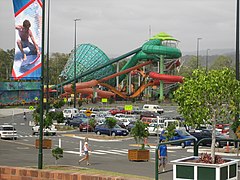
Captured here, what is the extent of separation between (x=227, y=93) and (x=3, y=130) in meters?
33.0

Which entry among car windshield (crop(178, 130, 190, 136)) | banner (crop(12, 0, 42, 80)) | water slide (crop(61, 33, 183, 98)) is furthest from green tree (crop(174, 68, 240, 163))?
water slide (crop(61, 33, 183, 98))

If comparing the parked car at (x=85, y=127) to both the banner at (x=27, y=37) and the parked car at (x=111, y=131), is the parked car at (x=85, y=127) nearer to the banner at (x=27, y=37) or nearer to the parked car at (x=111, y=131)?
the parked car at (x=111, y=131)

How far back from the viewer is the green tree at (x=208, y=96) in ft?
45.4

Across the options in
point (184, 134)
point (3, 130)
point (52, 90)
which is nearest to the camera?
point (184, 134)

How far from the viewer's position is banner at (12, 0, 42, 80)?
63.7 feet

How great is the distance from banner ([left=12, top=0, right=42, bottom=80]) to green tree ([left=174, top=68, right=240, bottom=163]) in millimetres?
6867

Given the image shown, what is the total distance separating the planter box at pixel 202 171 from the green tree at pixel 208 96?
1.68 metres

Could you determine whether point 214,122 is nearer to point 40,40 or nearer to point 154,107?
point 40,40

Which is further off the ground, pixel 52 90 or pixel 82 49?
pixel 82 49

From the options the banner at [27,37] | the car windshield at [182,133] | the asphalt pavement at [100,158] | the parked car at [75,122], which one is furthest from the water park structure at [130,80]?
the banner at [27,37]

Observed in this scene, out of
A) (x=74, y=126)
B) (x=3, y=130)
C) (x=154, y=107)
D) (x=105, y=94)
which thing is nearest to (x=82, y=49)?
(x=105, y=94)

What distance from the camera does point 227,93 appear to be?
14125mm

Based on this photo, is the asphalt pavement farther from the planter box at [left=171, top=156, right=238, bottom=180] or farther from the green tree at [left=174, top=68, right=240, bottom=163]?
the planter box at [left=171, top=156, right=238, bottom=180]

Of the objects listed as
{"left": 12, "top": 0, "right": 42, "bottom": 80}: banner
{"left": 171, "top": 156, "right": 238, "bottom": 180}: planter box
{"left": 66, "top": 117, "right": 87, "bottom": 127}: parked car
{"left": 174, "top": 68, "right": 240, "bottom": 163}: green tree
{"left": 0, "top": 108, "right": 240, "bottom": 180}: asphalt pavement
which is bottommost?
{"left": 0, "top": 108, "right": 240, "bottom": 180}: asphalt pavement
